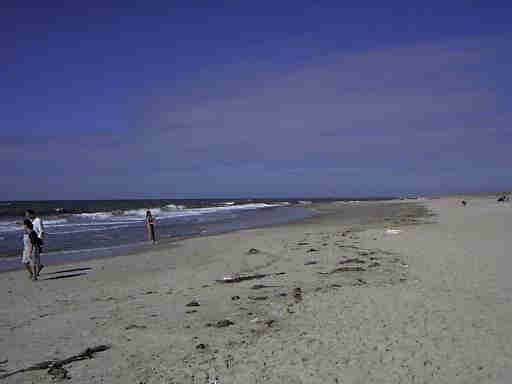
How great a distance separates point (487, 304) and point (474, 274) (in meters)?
2.47

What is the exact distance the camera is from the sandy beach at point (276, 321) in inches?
186

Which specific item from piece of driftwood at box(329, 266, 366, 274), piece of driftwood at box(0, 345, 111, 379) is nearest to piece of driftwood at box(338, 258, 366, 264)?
piece of driftwood at box(329, 266, 366, 274)

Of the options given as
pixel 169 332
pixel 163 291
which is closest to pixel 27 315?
pixel 163 291

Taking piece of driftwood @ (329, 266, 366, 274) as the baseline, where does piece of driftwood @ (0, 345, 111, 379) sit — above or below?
below

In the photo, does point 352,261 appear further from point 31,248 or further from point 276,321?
point 31,248

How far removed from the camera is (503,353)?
4891 mm

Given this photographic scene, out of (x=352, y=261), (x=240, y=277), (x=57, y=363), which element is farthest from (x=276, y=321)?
(x=352, y=261)

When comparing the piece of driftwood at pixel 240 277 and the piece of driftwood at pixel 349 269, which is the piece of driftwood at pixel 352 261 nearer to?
the piece of driftwood at pixel 349 269

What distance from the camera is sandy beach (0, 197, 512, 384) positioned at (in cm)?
473

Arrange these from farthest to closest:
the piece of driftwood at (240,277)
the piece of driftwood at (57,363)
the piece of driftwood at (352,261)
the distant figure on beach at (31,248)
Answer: the distant figure on beach at (31,248), the piece of driftwood at (352,261), the piece of driftwood at (240,277), the piece of driftwood at (57,363)

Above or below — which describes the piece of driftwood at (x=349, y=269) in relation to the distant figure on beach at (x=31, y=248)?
below

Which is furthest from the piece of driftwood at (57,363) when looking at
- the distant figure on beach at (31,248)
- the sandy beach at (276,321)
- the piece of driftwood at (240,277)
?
the distant figure on beach at (31,248)

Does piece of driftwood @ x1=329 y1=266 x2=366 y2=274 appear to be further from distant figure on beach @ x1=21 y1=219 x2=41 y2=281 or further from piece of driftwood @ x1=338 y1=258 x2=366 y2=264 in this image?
distant figure on beach @ x1=21 y1=219 x2=41 y2=281

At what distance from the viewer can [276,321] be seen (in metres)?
6.36
